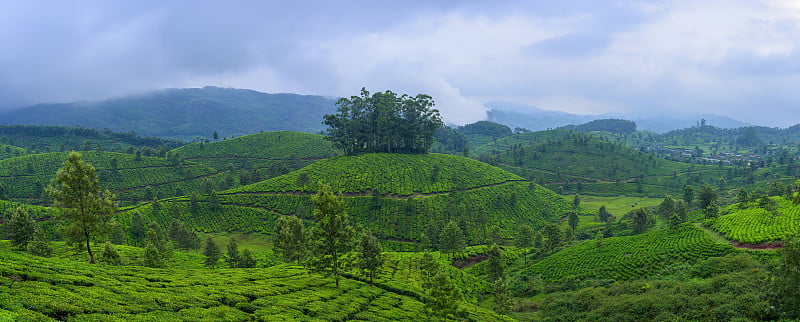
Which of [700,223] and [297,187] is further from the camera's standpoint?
[297,187]

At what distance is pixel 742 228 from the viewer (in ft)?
216

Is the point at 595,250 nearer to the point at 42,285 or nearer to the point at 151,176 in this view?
the point at 42,285

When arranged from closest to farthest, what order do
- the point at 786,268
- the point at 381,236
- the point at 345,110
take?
the point at 786,268 → the point at 381,236 → the point at 345,110

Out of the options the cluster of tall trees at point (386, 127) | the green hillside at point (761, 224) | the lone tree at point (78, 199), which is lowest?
the green hillside at point (761, 224)

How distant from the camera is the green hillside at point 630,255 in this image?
6112cm

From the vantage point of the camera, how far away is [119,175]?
171 m

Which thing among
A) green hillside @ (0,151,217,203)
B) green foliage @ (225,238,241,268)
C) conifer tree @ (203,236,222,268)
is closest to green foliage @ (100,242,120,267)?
conifer tree @ (203,236,222,268)

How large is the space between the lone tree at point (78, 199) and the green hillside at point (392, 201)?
72391 mm

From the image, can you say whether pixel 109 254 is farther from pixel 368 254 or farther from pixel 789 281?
pixel 789 281

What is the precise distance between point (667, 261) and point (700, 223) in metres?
27.0

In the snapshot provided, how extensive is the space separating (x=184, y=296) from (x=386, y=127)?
13907cm

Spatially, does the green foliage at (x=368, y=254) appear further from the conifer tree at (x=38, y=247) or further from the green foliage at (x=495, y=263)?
the conifer tree at (x=38, y=247)

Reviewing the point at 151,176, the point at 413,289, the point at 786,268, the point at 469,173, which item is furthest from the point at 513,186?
the point at 151,176

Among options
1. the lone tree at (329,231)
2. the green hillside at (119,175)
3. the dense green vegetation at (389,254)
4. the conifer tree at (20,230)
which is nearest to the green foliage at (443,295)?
the dense green vegetation at (389,254)
